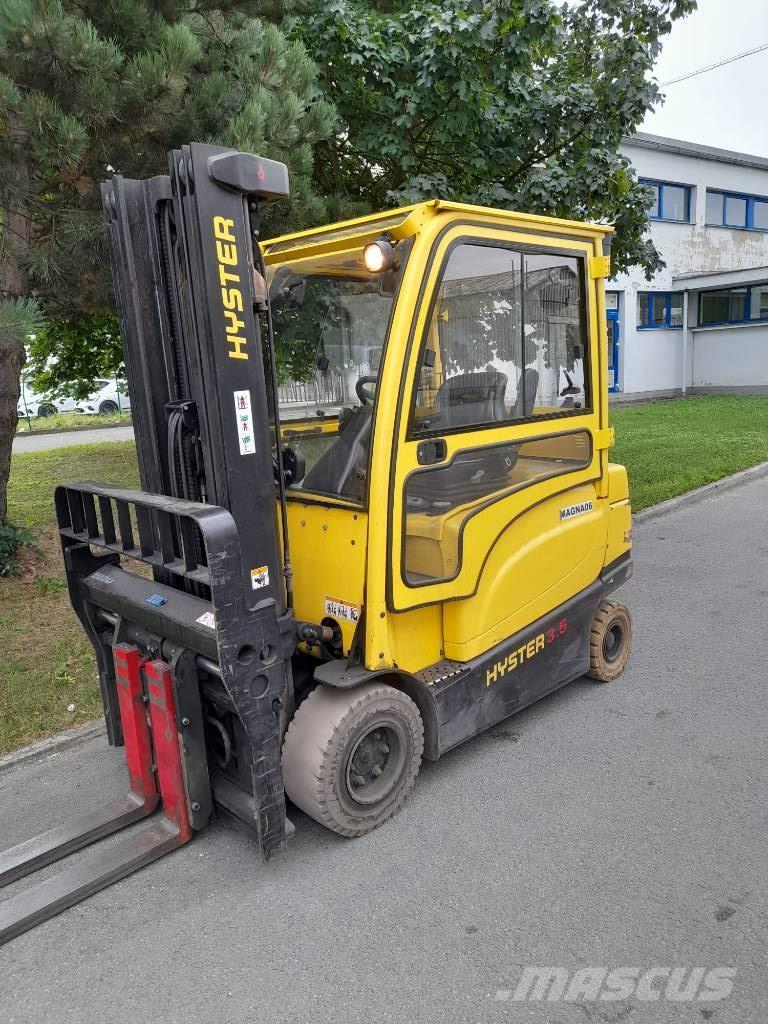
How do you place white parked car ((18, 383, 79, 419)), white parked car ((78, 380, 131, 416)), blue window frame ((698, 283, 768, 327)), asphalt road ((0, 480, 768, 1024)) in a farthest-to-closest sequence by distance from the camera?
white parked car ((78, 380, 131, 416)) → white parked car ((18, 383, 79, 419)) → blue window frame ((698, 283, 768, 327)) → asphalt road ((0, 480, 768, 1024))

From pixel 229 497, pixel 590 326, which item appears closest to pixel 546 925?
pixel 229 497

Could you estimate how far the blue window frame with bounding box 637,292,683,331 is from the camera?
23.2m

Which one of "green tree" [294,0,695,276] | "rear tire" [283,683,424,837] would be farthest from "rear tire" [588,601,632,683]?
"green tree" [294,0,695,276]

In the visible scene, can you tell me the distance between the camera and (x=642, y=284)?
896 inches

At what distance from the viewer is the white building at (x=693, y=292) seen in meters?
22.4

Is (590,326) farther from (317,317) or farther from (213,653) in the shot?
(213,653)

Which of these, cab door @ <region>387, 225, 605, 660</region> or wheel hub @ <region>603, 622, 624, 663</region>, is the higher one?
cab door @ <region>387, 225, 605, 660</region>

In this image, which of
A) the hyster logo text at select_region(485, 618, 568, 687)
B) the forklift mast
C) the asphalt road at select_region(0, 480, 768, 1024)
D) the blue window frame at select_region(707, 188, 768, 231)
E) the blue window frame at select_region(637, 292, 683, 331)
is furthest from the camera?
the blue window frame at select_region(707, 188, 768, 231)

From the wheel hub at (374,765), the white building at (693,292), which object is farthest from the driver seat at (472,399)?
the white building at (693,292)

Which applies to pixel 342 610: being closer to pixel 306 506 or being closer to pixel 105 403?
pixel 306 506

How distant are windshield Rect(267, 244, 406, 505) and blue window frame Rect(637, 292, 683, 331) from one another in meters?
21.4

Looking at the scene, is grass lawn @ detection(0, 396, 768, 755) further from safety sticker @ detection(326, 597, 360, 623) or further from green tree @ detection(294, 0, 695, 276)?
green tree @ detection(294, 0, 695, 276)

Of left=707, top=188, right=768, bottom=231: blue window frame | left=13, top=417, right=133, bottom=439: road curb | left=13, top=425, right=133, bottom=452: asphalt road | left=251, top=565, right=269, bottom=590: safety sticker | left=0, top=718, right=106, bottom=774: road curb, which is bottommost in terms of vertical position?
left=0, top=718, right=106, bottom=774: road curb

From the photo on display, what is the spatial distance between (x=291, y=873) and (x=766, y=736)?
253cm
